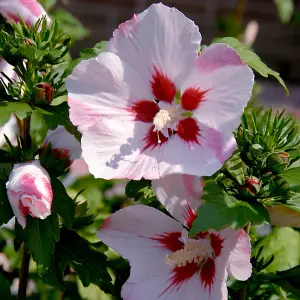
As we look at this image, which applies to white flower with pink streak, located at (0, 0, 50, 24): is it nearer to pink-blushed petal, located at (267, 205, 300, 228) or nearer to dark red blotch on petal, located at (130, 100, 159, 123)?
dark red blotch on petal, located at (130, 100, 159, 123)

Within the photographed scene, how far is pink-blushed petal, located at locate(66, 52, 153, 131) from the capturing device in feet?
3.19

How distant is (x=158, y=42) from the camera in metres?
0.98

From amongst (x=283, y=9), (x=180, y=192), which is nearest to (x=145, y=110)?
(x=180, y=192)

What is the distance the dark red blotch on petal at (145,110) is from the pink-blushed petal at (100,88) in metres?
0.01

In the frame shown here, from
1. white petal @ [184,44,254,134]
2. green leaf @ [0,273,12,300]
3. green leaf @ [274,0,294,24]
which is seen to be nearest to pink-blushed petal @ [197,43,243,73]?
white petal @ [184,44,254,134]

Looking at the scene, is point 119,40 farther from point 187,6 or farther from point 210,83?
point 187,6

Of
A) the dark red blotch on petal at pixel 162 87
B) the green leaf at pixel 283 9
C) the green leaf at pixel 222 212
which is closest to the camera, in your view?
the green leaf at pixel 222 212

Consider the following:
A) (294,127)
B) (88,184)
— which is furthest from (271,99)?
(294,127)

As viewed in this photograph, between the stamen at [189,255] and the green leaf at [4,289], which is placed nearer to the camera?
the stamen at [189,255]

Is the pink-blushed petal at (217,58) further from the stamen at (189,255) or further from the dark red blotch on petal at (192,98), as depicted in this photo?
the stamen at (189,255)

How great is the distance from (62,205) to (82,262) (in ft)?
0.42

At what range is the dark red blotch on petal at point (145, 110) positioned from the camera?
1.03m

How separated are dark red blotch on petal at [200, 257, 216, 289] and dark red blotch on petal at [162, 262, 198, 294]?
13 millimetres

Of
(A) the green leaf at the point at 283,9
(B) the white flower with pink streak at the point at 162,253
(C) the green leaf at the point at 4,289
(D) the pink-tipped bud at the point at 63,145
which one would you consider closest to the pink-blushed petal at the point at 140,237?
(B) the white flower with pink streak at the point at 162,253
